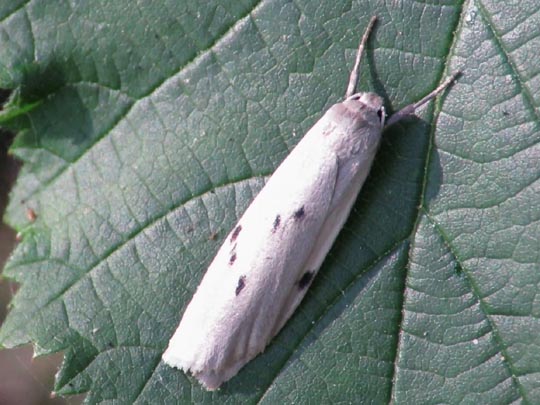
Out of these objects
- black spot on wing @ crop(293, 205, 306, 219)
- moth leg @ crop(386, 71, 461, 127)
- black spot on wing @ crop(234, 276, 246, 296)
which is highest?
moth leg @ crop(386, 71, 461, 127)

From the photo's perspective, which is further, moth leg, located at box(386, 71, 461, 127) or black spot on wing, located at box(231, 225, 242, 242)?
black spot on wing, located at box(231, 225, 242, 242)

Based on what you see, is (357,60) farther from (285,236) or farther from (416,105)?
(285,236)

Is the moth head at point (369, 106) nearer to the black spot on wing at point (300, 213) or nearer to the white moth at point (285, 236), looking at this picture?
the white moth at point (285, 236)

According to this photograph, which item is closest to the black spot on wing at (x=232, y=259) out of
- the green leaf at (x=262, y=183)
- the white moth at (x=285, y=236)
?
the white moth at (x=285, y=236)

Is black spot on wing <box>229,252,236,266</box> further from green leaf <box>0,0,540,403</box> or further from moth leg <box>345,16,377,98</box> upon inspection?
moth leg <box>345,16,377,98</box>

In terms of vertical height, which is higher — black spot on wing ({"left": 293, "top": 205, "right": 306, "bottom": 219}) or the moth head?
the moth head

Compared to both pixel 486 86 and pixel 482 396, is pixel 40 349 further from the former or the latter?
pixel 486 86

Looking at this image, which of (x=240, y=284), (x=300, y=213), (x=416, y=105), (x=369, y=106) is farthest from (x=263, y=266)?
(x=416, y=105)

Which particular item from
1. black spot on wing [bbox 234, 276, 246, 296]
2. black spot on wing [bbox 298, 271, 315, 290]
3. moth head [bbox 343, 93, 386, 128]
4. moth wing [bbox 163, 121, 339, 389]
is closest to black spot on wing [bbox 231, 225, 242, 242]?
moth wing [bbox 163, 121, 339, 389]
